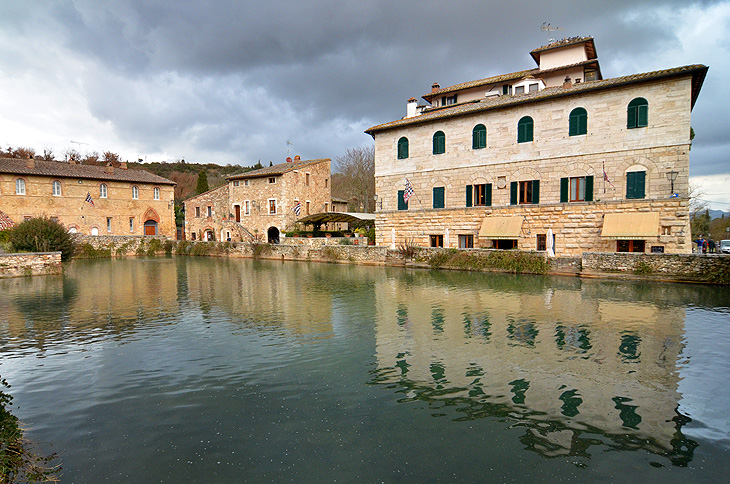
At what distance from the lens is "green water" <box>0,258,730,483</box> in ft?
15.0

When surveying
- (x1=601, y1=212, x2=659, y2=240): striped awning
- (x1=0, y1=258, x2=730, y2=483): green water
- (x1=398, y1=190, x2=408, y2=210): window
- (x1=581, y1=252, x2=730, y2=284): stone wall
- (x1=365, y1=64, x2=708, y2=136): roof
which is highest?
(x1=365, y1=64, x2=708, y2=136): roof

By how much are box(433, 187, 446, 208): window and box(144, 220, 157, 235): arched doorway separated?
100 ft

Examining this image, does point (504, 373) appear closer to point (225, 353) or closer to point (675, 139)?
point (225, 353)

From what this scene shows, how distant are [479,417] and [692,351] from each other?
566cm

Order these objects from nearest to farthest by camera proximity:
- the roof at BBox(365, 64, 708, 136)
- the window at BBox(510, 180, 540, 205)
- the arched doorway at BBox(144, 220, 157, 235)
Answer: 1. the roof at BBox(365, 64, 708, 136)
2. the window at BBox(510, 180, 540, 205)
3. the arched doorway at BBox(144, 220, 157, 235)

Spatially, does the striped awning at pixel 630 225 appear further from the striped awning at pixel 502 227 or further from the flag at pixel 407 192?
the flag at pixel 407 192

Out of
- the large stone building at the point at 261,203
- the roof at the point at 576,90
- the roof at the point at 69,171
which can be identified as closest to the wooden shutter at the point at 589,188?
the roof at the point at 576,90

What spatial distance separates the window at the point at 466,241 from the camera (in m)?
24.9

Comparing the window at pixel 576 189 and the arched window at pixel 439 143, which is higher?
the arched window at pixel 439 143

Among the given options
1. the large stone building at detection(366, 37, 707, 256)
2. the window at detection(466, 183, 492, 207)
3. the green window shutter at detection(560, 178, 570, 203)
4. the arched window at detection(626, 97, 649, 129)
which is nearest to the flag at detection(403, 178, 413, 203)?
the large stone building at detection(366, 37, 707, 256)

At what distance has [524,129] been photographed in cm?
2297

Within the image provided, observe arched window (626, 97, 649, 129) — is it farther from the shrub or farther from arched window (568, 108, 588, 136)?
the shrub

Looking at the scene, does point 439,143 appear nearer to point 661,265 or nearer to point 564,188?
point 564,188

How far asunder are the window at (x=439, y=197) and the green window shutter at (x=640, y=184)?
10120 mm
